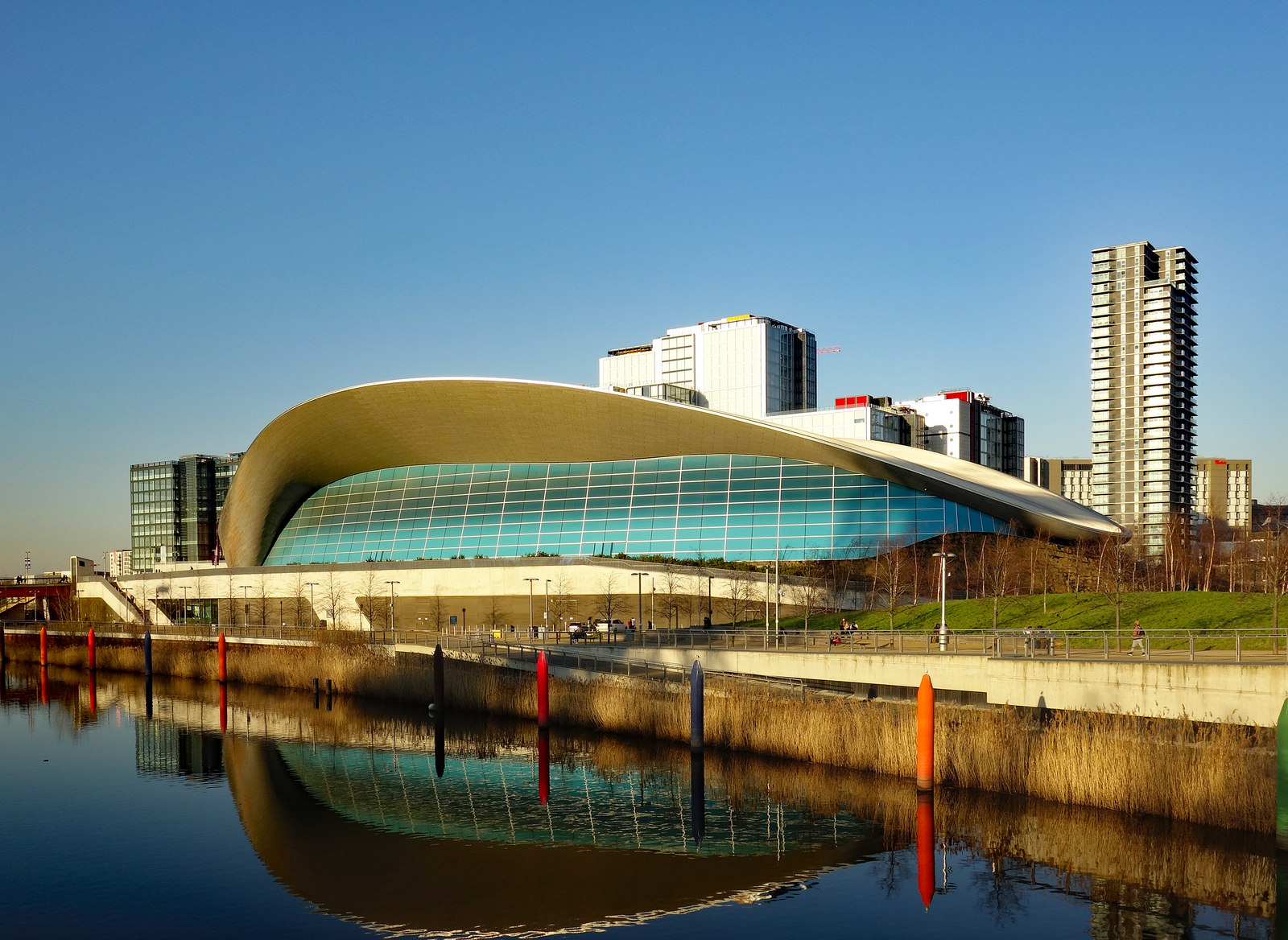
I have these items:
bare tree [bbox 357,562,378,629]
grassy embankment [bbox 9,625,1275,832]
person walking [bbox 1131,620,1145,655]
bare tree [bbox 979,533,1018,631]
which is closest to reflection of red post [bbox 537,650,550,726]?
grassy embankment [bbox 9,625,1275,832]

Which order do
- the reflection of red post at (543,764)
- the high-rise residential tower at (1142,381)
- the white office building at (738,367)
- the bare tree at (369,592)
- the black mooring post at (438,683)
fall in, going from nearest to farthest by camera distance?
the reflection of red post at (543,764) < the black mooring post at (438,683) < the bare tree at (369,592) < the high-rise residential tower at (1142,381) < the white office building at (738,367)

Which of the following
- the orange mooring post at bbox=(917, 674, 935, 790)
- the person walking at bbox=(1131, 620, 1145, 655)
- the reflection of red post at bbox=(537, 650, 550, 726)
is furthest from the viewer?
the reflection of red post at bbox=(537, 650, 550, 726)

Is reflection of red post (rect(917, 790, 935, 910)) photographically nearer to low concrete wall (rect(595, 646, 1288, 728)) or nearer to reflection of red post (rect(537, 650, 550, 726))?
low concrete wall (rect(595, 646, 1288, 728))

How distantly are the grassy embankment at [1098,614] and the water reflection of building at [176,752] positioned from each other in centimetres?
2398

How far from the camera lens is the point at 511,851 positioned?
24094 mm

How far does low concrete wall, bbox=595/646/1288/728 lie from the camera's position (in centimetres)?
2262

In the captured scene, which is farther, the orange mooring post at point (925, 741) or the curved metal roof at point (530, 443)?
the curved metal roof at point (530, 443)

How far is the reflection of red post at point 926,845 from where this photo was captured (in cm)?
2095

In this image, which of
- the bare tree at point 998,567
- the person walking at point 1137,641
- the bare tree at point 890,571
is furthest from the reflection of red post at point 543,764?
the bare tree at point 998,567

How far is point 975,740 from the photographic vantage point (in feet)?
86.1

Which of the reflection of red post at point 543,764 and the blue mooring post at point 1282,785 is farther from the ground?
the blue mooring post at point 1282,785

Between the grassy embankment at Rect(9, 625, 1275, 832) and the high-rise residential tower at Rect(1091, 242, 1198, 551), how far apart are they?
135m

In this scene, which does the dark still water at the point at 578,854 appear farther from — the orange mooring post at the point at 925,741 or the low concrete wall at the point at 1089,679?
the low concrete wall at the point at 1089,679

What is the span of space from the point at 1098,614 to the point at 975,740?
17560 millimetres
